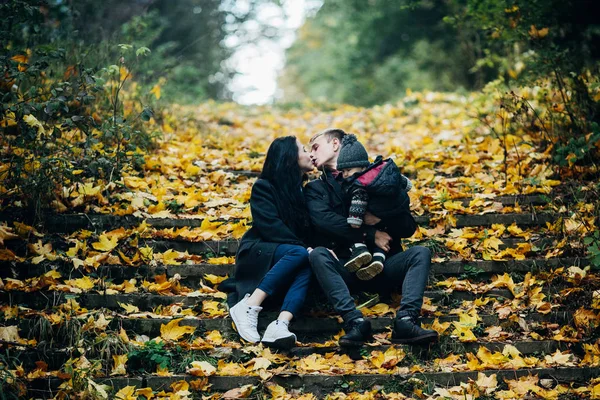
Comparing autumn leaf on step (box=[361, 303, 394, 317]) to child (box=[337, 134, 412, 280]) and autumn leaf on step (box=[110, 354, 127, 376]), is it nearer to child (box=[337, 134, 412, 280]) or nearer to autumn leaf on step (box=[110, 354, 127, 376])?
child (box=[337, 134, 412, 280])

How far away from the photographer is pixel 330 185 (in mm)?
4207

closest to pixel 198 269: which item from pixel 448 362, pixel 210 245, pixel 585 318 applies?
pixel 210 245

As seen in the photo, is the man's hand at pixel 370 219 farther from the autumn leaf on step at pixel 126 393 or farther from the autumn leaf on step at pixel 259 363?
the autumn leaf on step at pixel 126 393

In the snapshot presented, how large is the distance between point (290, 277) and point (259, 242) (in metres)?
0.35

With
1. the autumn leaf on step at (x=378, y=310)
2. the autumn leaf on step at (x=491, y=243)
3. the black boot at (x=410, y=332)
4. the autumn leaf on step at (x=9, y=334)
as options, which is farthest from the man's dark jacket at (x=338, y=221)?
the autumn leaf on step at (x=9, y=334)

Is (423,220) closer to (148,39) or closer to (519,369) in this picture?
(519,369)

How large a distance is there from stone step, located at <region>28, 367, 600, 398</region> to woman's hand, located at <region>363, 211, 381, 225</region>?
1102mm

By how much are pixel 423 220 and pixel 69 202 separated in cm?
295

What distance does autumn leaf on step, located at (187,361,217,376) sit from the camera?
3.26 meters

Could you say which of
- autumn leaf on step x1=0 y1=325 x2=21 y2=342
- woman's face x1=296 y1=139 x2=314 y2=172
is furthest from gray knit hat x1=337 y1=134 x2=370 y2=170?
autumn leaf on step x1=0 y1=325 x2=21 y2=342

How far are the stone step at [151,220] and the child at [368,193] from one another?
1.09 metres

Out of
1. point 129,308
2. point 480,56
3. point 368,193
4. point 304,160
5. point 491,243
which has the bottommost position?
point 129,308

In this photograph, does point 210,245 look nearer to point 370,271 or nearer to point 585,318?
point 370,271

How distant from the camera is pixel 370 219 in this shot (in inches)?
159
